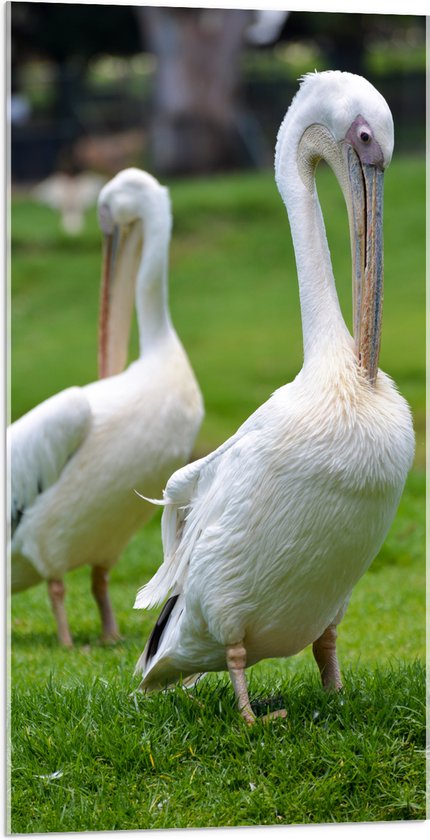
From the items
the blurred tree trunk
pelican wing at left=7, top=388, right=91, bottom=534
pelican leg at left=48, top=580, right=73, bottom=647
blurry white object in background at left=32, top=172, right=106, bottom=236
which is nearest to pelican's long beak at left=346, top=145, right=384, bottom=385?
pelican wing at left=7, top=388, right=91, bottom=534

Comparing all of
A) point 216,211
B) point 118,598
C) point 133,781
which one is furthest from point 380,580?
point 216,211

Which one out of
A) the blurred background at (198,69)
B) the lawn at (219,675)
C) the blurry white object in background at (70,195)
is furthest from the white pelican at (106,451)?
the blurry white object in background at (70,195)

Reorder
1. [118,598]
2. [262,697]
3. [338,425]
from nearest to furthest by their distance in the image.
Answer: [338,425], [262,697], [118,598]

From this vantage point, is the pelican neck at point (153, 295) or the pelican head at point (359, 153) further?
the pelican neck at point (153, 295)

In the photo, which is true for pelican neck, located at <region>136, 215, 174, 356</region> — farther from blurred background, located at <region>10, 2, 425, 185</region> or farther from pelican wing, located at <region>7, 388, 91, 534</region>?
blurred background, located at <region>10, 2, 425, 185</region>

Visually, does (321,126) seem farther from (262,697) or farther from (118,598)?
(118,598)

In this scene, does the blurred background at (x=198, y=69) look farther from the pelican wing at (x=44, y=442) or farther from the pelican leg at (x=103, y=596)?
the pelican leg at (x=103, y=596)

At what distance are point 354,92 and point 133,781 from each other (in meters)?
2.10

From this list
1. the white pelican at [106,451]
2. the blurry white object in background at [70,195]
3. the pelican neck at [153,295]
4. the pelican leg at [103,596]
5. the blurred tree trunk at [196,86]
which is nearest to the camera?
the white pelican at [106,451]

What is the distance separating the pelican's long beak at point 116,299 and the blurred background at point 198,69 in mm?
1978

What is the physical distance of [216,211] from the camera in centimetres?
1034

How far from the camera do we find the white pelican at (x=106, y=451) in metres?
5.41

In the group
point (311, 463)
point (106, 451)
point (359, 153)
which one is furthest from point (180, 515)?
point (106, 451)

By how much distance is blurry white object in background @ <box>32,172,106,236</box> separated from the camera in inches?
407
